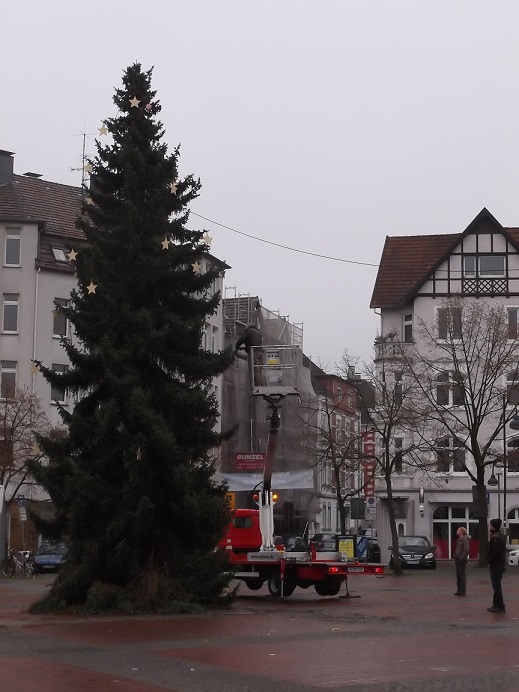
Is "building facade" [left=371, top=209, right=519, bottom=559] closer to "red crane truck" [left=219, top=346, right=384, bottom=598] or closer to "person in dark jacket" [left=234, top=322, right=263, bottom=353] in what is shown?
"red crane truck" [left=219, top=346, right=384, bottom=598]

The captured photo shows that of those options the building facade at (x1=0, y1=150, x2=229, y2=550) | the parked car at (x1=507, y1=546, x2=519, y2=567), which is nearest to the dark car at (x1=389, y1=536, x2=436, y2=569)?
the parked car at (x1=507, y1=546, x2=519, y2=567)

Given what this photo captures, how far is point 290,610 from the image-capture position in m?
24.5

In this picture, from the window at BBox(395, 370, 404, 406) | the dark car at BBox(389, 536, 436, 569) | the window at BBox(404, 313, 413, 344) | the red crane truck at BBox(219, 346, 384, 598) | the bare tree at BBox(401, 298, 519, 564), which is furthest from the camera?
the window at BBox(404, 313, 413, 344)

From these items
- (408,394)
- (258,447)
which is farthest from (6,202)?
(408,394)

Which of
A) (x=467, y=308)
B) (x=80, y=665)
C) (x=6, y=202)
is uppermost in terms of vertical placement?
(x=6, y=202)

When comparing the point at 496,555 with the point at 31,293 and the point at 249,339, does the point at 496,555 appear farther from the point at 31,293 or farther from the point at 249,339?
the point at 31,293

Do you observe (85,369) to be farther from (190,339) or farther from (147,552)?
(147,552)

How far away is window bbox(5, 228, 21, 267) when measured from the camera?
202 ft

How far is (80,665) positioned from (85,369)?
33.1ft

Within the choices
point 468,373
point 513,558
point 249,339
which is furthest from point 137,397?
point 513,558

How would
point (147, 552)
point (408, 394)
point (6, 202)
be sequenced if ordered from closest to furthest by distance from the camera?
point (147, 552) < point (408, 394) < point (6, 202)

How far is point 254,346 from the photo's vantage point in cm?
2508

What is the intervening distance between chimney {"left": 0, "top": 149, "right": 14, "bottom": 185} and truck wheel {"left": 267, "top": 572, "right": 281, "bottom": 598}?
41.5 meters

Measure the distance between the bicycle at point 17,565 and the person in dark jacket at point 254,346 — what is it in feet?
67.2
